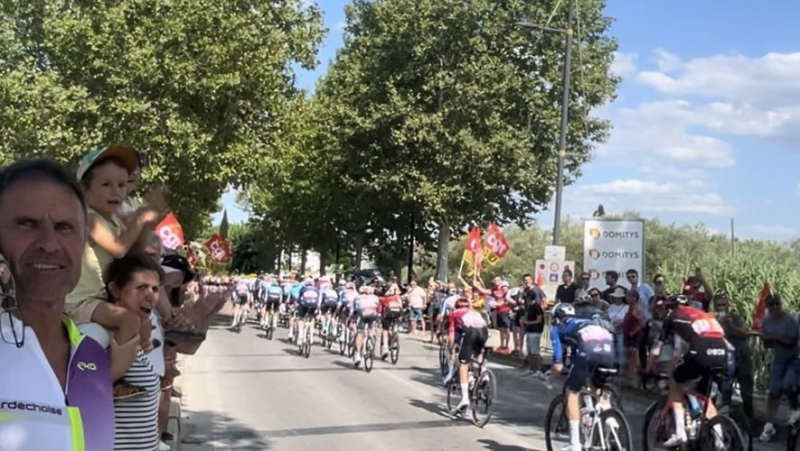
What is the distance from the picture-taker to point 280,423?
12594 millimetres

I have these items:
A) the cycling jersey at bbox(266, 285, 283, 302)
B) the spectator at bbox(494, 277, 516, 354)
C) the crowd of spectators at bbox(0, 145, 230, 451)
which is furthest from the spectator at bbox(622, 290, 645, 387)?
the cycling jersey at bbox(266, 285, 283, 302)

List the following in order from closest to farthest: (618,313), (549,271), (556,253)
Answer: (618,313), (556,253), (549,271)

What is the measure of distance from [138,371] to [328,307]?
73.5 feet

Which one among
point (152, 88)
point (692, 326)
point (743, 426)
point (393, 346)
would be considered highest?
point (152, 88)

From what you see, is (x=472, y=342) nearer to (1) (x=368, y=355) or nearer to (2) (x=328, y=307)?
(1) (x=368, y=355)

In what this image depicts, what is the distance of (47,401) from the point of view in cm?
186

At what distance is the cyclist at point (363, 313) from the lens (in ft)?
68.1

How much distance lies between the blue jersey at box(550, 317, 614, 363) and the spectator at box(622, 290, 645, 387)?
6.42 m

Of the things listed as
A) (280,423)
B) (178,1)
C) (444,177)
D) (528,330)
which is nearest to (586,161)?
(444,177)

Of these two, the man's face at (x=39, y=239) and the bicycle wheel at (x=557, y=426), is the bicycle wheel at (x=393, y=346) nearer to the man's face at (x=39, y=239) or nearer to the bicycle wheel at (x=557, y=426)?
the bicycle wheel at (x=557, y=426)

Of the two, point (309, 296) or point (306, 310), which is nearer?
point (306, 310)

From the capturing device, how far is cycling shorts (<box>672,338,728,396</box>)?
9.83 meters

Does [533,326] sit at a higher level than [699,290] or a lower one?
lower

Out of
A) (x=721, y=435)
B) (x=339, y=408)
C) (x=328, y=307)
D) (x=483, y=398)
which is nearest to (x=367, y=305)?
(x=328, y=307)
